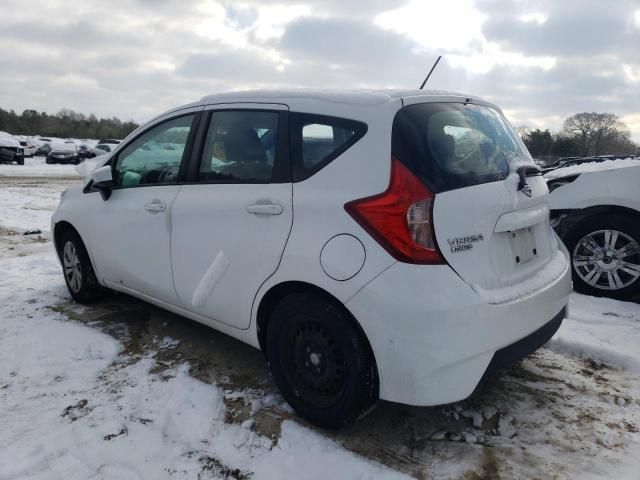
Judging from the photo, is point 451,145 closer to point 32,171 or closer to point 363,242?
point 363,242

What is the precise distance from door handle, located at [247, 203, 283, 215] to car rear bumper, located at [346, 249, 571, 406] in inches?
26.3

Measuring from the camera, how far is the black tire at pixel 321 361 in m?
2.46

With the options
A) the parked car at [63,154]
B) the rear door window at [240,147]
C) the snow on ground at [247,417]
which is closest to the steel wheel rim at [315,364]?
the snow on ground at [247,417]

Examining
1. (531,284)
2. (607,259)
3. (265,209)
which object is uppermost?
(265,209)

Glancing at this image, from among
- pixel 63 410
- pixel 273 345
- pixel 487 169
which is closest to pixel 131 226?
pixel 63 410

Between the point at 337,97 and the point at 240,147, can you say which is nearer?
the point at 337,97

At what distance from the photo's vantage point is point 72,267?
4637 mm

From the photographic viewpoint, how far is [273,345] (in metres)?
2.84

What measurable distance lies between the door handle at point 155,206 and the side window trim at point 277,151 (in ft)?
0.82

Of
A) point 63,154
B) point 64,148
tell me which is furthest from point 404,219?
point 64,148

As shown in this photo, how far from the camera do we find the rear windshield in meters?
2.40

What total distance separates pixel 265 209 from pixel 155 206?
44.7 inches

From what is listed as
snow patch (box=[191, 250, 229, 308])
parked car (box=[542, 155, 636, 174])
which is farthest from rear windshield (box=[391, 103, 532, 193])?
parked car (box=[542, 155, 636, 174])

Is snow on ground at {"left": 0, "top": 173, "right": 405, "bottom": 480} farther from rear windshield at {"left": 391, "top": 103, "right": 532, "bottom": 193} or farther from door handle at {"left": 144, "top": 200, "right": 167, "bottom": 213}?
rear windshield at {"left": 391, "top": 103, "right": 532, "bottom": 193}
